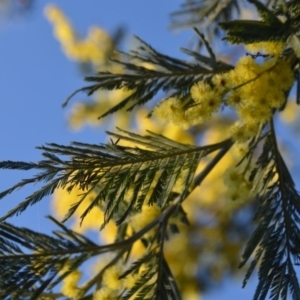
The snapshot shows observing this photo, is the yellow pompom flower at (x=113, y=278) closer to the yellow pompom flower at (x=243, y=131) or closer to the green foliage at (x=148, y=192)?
the green foliage at (x=148, y=192)

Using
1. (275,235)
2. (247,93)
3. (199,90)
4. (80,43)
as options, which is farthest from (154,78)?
(80,43)

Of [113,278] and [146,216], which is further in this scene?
[146,216]

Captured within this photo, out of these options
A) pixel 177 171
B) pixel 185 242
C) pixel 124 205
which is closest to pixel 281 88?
pixel 177 171

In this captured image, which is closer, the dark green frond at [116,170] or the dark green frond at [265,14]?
the dark green frond at [265,14]

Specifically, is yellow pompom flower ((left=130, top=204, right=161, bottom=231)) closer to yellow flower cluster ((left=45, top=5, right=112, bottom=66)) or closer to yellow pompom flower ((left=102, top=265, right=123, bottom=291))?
yellow pompom flower ((left=102, top=265, right=123, bottom=291))

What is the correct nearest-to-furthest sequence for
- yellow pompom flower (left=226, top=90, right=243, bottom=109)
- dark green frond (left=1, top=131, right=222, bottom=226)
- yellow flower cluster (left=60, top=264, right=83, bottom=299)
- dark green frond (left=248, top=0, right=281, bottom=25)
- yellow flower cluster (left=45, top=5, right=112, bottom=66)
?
dark green frond (left=248, top=0, right=281, bottom=25) → dark green frond (left=1, top=131, right=222, bottom=226) → yellow pompom flower (left=226, top=90, right=243, bottom=109) → yellow flower cluster (left=60, top=264, right=83, bottom=299) → yellow flower cluster (left=45, top=5, right=112, bottom=66)

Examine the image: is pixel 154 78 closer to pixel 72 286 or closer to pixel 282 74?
pixel 282 74

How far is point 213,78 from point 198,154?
0.63ft

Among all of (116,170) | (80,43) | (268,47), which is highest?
(80,43)

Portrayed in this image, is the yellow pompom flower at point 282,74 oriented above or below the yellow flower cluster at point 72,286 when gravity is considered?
above

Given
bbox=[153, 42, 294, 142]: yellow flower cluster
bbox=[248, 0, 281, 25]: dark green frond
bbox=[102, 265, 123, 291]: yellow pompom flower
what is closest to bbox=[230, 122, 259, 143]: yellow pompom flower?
bbox=[153, 42, 294, 142]: yellow flower cluster

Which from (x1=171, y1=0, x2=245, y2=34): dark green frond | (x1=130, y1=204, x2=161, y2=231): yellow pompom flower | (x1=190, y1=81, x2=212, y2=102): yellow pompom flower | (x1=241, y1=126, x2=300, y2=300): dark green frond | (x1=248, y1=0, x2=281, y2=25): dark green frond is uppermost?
(x1=171, y1=0, x2=245, y2=34): dark green frond

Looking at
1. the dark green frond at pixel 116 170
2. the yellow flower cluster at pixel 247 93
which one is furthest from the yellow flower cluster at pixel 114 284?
the yellow flower cluster at pixel 247 93

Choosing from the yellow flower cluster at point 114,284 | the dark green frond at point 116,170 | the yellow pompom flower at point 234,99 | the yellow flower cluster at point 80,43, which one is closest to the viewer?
the dark green frond at point 116,170
